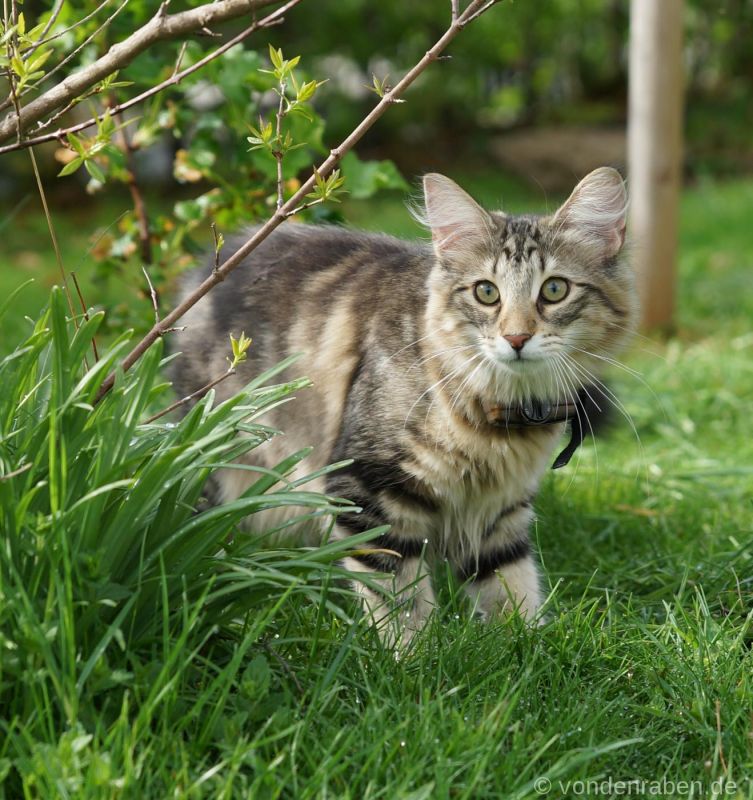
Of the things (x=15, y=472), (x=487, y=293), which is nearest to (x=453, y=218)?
(x=487, y=293)

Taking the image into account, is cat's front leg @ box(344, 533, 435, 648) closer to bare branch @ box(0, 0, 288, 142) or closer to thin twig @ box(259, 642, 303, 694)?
thin twig @ box(259, 642, 303, 694)

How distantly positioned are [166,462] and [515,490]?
1.18m

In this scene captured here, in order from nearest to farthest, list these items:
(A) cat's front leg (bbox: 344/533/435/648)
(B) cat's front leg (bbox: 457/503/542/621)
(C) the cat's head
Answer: (A) cat's front leg (bbox: 344/533/435/648) < (C) the cat's head < (B) cat's front leg (bbox: 457/503/542/621)

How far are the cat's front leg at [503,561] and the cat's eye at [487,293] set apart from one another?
2.01ft

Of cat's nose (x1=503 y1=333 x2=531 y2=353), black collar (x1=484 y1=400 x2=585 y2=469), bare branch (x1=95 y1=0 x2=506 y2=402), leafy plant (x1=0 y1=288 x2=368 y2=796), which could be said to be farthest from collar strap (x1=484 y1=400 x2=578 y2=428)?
bare branch (x1=95 y1=0 x2=506 y2=402)

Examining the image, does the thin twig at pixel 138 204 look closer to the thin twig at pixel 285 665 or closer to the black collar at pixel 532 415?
the black collar at pixel 532 415

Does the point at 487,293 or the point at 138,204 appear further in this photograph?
the point at 138,204

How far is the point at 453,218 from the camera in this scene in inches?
111

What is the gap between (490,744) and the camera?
6.16ft

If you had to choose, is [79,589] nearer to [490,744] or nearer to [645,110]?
[490,744]

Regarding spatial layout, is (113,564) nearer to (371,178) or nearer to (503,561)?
(503,561)

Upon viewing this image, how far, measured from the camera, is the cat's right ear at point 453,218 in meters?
2.78

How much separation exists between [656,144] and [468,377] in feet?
11.0

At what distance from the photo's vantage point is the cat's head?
2.69 m
